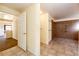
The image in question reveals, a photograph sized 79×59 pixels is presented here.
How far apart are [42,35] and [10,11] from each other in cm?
246

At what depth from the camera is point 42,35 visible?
479cm

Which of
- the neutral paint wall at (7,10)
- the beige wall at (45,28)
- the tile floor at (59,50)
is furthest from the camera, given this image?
the beige wall at (45,28)

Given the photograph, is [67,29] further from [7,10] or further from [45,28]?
[7,10]

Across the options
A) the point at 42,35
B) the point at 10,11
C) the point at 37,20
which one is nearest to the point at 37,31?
the point at 37,20

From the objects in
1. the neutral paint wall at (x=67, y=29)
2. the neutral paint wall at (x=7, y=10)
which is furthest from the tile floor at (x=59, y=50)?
the neutral paint wall at (x=67, y=29)

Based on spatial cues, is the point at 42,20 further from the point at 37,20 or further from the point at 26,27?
the point at 37,20

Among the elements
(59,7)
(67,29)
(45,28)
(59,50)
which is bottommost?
(59,50)

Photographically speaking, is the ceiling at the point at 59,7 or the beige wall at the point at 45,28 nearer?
the ceiling at the point at 59,7

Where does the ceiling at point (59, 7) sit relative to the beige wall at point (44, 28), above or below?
above

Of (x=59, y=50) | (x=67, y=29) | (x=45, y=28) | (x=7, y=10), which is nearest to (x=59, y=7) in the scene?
(x=45, y=28)

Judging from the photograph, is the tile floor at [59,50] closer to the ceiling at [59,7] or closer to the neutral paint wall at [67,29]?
the ceiling at [59,7]

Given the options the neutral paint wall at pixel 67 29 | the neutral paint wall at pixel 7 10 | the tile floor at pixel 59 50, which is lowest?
the tile floor at pixel 59 50

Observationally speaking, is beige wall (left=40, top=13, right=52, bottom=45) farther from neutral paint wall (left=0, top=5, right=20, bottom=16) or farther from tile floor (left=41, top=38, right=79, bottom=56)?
neutral paint wall (left=0, top=5, right=20, bottom=16)

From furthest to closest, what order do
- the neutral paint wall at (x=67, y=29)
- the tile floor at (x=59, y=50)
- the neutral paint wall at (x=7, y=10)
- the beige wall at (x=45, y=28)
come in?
the neutral paint wall at (x=67, y=29)
the beige wall at (x=45, y=28)
the neutral paint wall at (x=7, y=10)
the tile floor at (x=59, y=50)
